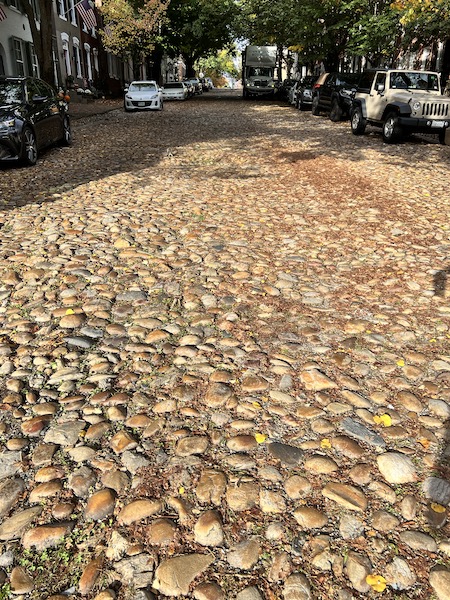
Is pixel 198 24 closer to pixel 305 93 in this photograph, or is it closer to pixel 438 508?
pixel 305 93

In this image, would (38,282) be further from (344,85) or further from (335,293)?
(344,85)

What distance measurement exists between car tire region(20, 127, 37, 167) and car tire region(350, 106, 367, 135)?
963 cm

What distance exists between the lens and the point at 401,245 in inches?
233

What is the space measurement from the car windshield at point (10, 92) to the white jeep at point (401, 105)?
9283 mm

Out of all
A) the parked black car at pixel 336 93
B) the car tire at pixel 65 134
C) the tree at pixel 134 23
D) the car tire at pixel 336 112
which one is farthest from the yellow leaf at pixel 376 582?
the tree at pixel 134 23

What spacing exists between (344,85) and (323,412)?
19.4m

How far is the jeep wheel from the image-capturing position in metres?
13.5

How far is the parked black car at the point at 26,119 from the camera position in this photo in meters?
9.96

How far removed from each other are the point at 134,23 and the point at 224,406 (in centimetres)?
4011

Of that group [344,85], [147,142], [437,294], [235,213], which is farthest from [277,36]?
[437,294]

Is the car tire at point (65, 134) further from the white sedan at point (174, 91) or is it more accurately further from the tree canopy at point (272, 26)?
the white sedan at point (174, 91)

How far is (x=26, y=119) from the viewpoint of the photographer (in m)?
10.3

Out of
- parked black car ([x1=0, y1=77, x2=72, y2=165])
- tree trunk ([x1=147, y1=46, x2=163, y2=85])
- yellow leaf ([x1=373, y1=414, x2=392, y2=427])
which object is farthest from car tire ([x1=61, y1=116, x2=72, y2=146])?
tree trunk ([x1=147, y1=46, x2=163, y2=85])

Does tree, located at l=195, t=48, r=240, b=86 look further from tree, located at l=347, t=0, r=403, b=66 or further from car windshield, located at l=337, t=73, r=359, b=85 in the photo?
car windshield, located at l=337, t=73, r=359, b=85
